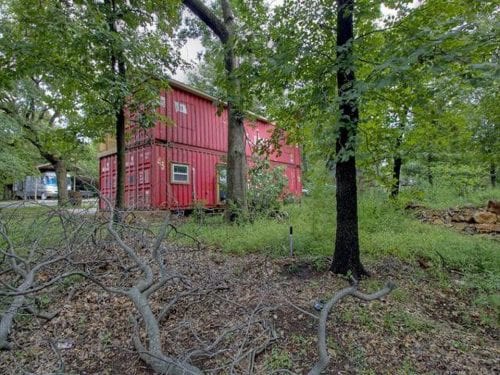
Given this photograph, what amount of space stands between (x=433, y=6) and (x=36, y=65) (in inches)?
278

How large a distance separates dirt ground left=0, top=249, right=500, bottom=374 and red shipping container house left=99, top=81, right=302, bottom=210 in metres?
5.94

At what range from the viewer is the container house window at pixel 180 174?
34.6 ft

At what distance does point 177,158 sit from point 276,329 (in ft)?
28.8

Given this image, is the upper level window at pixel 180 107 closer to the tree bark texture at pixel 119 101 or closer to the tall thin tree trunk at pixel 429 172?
the tree bark texture at pixel 119 101

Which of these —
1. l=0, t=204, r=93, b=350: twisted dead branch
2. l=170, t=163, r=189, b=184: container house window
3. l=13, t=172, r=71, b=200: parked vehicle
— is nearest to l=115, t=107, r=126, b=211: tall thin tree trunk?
l=170, t=163, r=189, b=184: container house window

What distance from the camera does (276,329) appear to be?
2871 mm

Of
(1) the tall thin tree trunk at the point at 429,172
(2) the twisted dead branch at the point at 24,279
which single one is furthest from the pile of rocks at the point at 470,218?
(2) the twisted dead branch at the point at 24,279

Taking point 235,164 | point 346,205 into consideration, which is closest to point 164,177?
point 235,164

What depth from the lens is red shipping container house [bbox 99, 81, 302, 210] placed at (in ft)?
33.0

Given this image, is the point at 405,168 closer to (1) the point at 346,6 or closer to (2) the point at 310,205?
(2) the point at 310,205

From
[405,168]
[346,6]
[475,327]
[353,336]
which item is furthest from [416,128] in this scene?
[405,168]

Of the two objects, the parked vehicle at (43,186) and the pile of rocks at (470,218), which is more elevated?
the parked vehicle at (43,186)

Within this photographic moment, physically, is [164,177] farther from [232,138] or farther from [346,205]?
[346,205]

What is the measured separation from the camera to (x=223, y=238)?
20.6 feet
